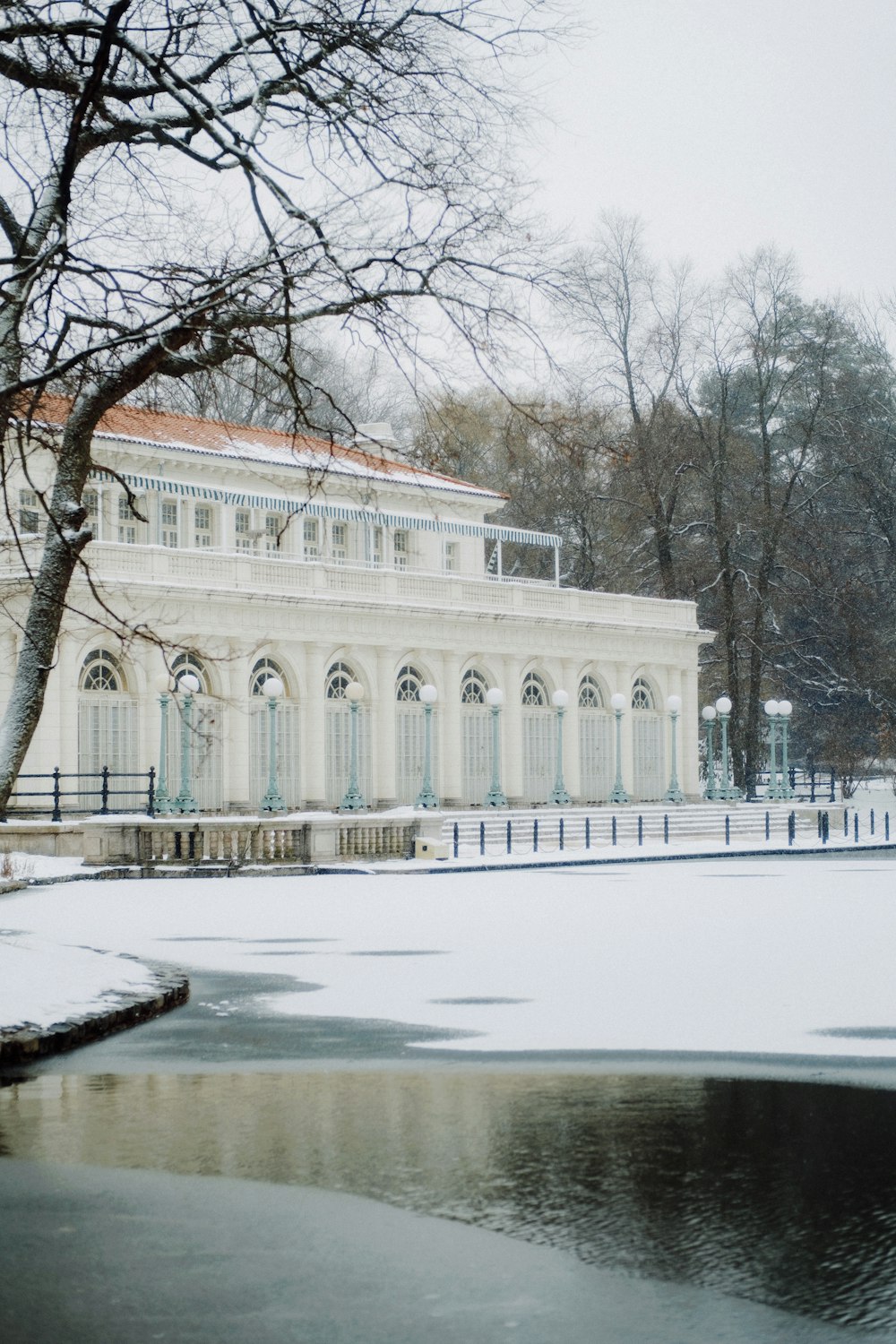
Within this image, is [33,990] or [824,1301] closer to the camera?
[824,1301]

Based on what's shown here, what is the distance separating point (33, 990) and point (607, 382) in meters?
51.6

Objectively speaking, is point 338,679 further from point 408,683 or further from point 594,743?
point 594,743

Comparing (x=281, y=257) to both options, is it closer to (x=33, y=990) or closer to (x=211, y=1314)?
(x=33, y=990)

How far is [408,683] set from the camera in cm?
4975

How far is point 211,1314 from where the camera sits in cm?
581

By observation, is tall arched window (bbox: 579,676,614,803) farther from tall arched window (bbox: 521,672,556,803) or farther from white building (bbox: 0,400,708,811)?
→ tall arched window (bbox: 521,672,556,803)

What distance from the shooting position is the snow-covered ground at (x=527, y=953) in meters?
12.3

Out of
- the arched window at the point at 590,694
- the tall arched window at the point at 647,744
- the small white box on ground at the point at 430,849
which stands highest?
the arched window at the point at 590,694

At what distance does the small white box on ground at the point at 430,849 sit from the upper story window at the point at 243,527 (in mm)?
14793

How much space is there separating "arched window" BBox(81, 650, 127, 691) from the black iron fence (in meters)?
1.93

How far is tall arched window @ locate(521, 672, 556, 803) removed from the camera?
172ft

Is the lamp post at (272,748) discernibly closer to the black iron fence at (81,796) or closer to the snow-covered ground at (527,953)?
the black iron fence at (81,796)

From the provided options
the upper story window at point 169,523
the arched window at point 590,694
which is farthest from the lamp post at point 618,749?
the upper story window at point 169,523

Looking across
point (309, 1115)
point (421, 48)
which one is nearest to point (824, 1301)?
point (309, 1115)
